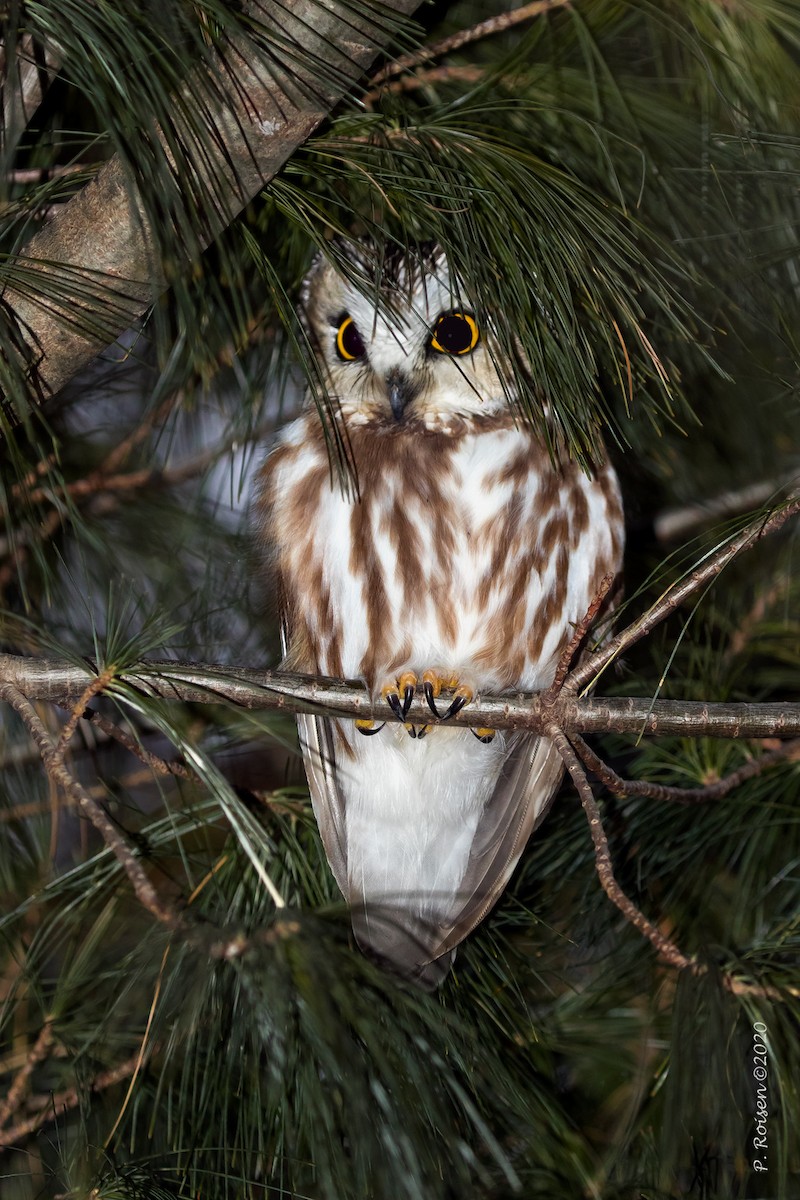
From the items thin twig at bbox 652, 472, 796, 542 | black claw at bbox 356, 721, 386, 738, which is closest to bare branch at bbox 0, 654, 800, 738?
black claw at bbox 356, 721, 386, 738

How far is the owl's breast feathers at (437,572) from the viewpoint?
1.87 meters

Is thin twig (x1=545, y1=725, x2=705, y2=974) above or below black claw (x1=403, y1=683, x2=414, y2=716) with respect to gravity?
below

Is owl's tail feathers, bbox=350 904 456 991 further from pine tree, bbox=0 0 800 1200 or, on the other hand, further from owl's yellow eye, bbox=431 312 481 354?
owl's yellow eye, bbox=431 312 481 354

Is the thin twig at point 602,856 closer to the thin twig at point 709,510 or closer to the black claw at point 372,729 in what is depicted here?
the black claw at point 372,729

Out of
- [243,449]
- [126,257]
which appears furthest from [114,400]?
[126,257]

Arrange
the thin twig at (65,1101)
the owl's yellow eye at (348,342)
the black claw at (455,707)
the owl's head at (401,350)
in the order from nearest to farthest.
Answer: the thin twig at (65,1101) → the black claw at (455,707) → the owl's head at (401,350) → the owl's yellow eye at (348,342)

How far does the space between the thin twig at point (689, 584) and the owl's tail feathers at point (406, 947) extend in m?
0.66

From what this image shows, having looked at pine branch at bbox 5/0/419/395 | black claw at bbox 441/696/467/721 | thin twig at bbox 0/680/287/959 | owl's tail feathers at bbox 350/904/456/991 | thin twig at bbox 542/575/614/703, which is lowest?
thin twig at bbox 0/680/287/959

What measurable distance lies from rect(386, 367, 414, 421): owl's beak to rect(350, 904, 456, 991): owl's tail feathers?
875mm

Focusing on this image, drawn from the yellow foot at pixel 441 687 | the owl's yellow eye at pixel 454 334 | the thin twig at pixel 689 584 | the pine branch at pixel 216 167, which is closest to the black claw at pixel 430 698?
the yellow foot at pixel 441 687

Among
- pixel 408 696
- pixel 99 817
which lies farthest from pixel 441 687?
pixel 99 817

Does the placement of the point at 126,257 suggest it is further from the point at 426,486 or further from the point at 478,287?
the point at 426,486

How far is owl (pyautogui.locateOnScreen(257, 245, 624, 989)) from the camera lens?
1847mm

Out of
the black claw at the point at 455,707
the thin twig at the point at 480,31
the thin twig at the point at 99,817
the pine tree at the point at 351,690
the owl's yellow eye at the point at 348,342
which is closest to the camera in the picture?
the thin twig at the point at 99,817
